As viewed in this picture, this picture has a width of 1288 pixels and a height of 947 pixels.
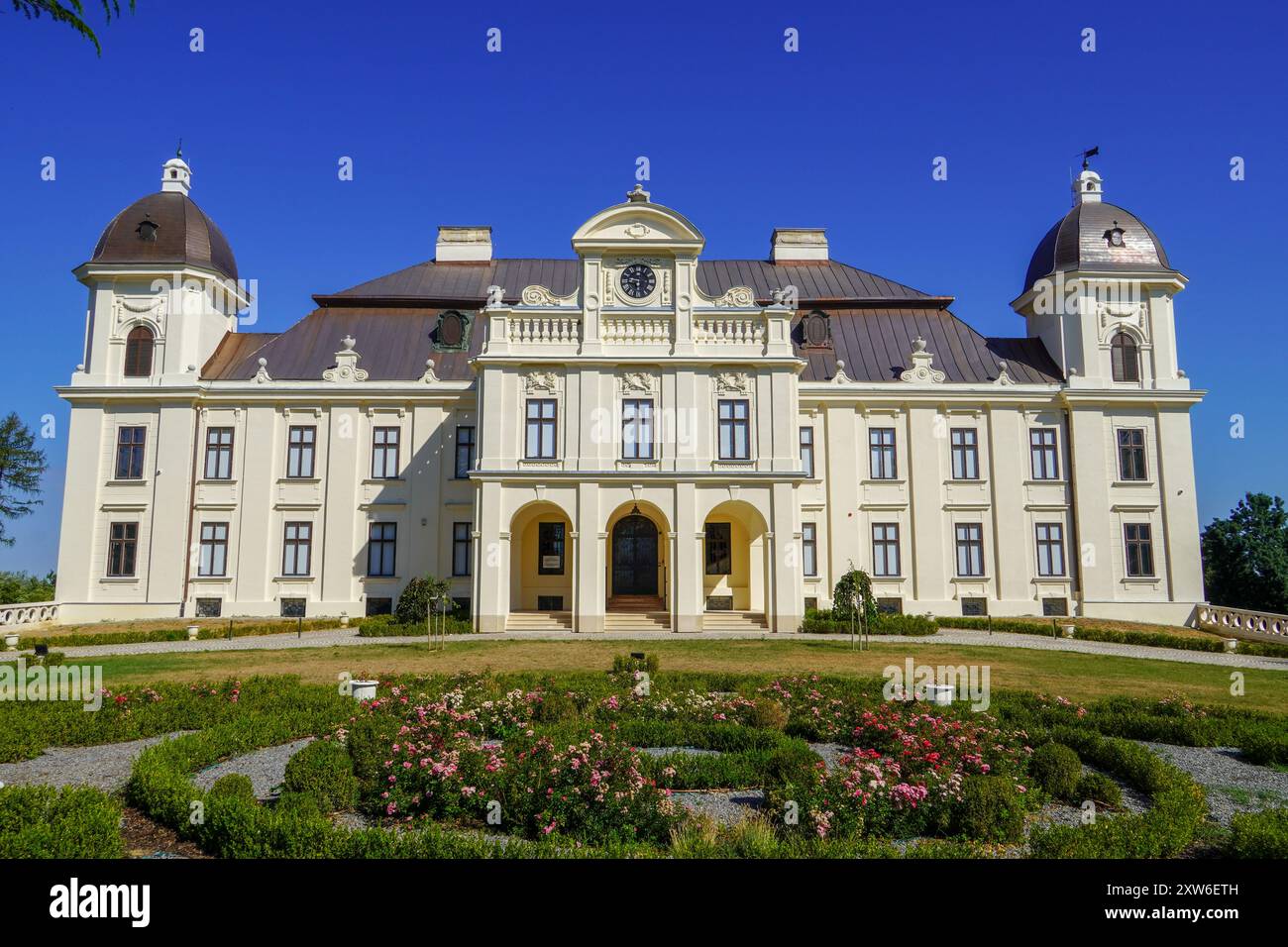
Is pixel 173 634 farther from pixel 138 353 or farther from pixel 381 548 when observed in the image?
pixel 138 353

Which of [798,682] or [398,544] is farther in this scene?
[398,544]

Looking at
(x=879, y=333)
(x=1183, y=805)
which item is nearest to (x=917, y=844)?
(x=1183, y=805)

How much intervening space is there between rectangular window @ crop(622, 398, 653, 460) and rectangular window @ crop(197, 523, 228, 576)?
16.3 m

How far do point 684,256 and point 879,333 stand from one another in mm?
10420

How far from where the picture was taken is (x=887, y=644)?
2223 centimetres

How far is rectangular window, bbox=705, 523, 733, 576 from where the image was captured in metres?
30.3

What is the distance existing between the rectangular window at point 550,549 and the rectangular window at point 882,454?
1280cm

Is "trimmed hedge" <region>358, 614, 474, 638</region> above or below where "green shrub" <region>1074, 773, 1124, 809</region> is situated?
above

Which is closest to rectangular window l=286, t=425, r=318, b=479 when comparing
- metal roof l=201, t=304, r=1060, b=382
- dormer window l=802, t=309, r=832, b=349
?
metal roof l=201, t=304, r=1060, b=382

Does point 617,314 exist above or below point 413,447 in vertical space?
above

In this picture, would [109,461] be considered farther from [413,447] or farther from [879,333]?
[879,333]

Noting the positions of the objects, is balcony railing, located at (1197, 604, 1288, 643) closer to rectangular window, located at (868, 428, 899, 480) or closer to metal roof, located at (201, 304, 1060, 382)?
metal roof, located at (201, 304, 1060, 382)

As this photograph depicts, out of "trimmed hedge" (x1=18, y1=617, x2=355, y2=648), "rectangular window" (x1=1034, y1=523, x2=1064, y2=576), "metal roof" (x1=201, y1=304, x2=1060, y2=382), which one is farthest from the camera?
"metal roof" (x1=201, y1=304, x2=1060, y2=382)

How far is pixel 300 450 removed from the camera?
31.0 metres
